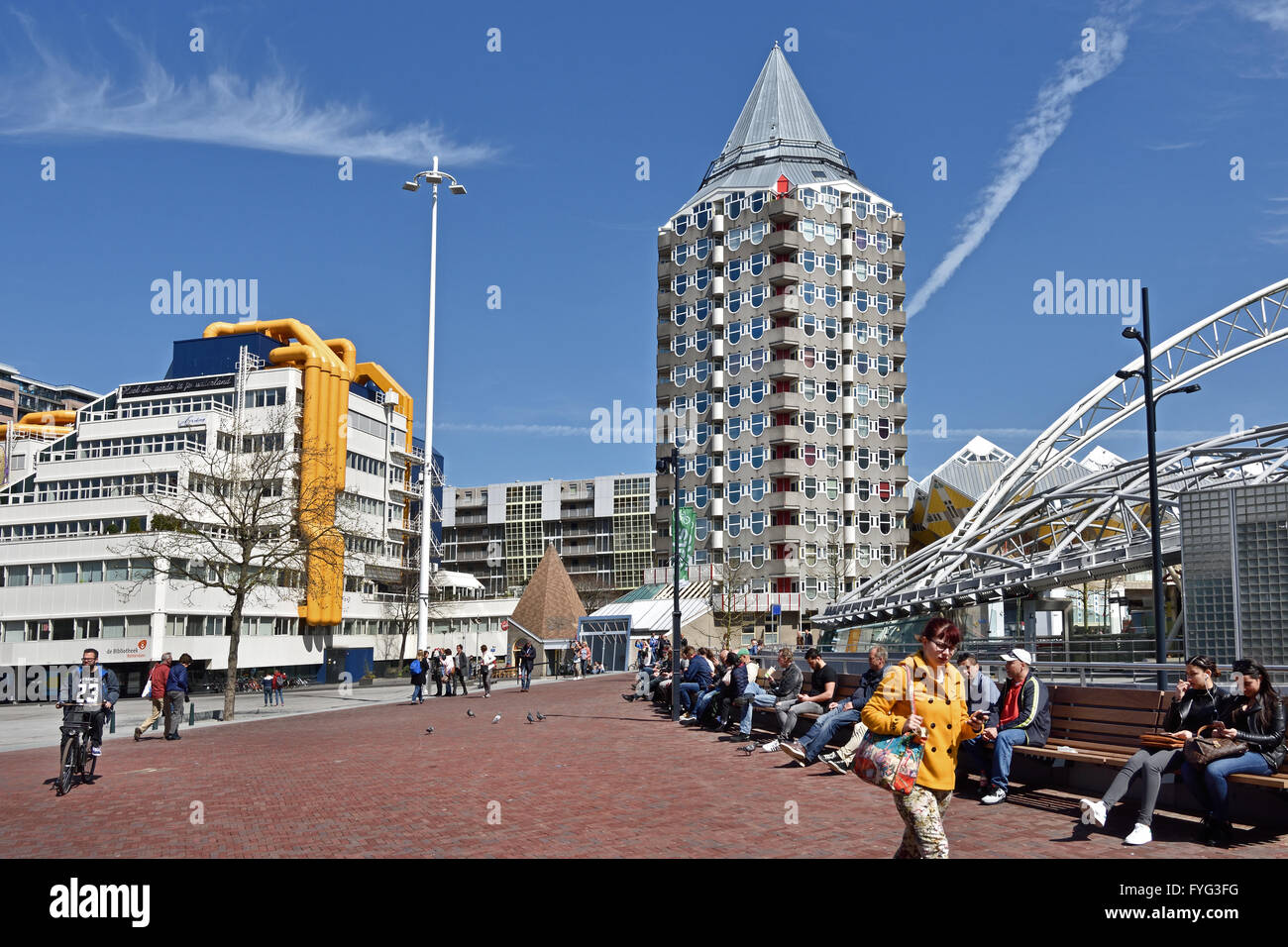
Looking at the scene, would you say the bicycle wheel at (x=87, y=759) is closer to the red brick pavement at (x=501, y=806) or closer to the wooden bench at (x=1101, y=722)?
the red brick pavement at (x=501, y=806)

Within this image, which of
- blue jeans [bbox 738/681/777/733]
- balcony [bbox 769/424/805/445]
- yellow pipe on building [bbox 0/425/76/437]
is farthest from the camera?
balcony [bbox 769/424/805/445]

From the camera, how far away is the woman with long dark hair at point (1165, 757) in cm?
882

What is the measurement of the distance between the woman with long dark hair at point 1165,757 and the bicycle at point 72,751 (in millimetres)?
11544

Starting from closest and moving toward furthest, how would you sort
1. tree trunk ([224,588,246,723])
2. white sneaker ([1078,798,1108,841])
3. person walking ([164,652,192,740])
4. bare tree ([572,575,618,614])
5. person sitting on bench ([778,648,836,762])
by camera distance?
1. white sneaker ([1078,798,1108,841])
2. person sitting on bench ([778,648,836,762])
3. person walking ([164,652,192,740])
4. tree trunk ([224,588,246,723])
5. bare tree ([572,575,618,614])

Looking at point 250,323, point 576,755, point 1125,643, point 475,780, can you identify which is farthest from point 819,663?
point 250,323

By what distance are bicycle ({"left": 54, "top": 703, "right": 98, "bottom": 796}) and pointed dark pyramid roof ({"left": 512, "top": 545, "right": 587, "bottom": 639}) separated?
166 feet

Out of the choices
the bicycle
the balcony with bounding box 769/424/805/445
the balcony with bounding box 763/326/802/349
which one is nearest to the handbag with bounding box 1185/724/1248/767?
the bicycle

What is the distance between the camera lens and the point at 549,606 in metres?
65.6

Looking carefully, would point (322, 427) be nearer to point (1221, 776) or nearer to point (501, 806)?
point (501, 806)

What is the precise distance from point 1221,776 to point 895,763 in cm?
385

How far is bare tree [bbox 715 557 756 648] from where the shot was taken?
75625mm

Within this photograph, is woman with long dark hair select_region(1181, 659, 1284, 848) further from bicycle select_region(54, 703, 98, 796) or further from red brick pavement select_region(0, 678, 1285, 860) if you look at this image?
bicycle select_region(54, 703, 98, 796)
